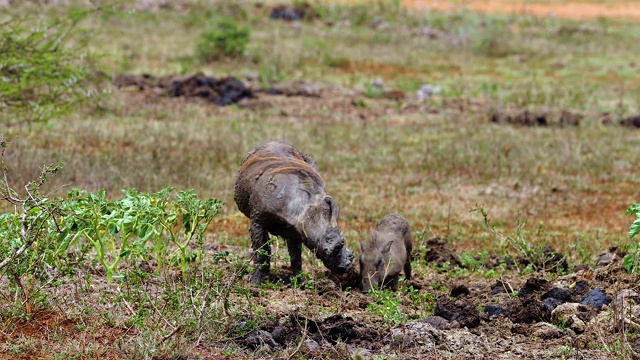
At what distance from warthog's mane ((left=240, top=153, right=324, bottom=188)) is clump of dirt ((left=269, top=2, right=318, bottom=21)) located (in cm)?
2284

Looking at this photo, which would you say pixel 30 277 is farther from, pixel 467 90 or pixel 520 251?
pixel 467 90

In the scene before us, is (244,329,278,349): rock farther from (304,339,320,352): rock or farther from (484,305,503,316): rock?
(484,305,503,316): rock

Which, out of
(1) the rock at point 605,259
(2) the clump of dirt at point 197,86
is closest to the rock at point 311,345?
(1) the rock at point 605,259

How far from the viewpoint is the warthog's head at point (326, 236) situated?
6.67 metres

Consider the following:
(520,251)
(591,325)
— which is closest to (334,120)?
(520,251)

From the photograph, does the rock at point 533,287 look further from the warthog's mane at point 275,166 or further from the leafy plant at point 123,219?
the leafy plant at point 123,219

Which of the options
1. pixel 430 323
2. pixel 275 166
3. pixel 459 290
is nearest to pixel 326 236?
pixel 275 166

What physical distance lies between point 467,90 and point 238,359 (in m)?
15.7

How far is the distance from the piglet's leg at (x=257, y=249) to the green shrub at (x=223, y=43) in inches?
591

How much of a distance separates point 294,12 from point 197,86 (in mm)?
12362

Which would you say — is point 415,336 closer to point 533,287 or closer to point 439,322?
point 439,322

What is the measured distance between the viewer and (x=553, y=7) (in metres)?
36.0

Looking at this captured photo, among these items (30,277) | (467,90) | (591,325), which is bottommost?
(467,90)

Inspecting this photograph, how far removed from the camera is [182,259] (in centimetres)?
608
